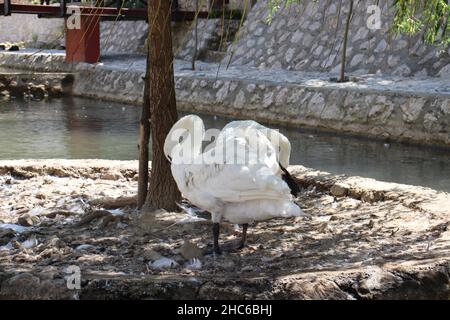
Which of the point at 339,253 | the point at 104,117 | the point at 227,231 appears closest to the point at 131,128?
the point at 104,117

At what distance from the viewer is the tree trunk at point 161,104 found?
571cm

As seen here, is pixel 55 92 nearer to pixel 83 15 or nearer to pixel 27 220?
pixel 83 15

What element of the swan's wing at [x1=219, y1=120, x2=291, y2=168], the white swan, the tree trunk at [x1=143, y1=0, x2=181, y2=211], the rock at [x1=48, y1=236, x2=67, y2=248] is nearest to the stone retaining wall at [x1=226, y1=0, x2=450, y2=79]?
the tree trunk at [x1=143, y1=0, x2=181, y2=211]

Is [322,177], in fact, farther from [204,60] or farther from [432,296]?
[204,60]

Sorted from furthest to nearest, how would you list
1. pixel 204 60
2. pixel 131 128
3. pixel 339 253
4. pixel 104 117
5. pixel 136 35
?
pixel 136 35, pixel 204 60, pixel 104 117, pixel 131 128, pixel 339 253

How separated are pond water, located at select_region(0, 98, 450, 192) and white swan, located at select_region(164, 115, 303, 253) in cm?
468

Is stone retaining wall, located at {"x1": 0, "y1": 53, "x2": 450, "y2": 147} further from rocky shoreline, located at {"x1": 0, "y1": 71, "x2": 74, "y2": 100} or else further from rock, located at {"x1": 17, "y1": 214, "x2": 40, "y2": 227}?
A: rock, located at {"x1": 17, "y1": 214, "x2": 40, "y2": 227}

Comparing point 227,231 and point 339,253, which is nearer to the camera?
point 339,253

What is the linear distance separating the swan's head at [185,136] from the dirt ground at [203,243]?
605 millimetres

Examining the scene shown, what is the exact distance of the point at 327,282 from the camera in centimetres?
376

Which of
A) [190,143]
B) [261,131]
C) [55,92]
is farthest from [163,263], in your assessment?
[55,92]

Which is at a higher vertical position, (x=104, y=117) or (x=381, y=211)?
(x=381, y=211)

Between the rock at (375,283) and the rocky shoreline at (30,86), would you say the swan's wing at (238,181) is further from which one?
the rocky shoreline at (30,86)

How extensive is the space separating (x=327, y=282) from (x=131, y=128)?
1019cm
